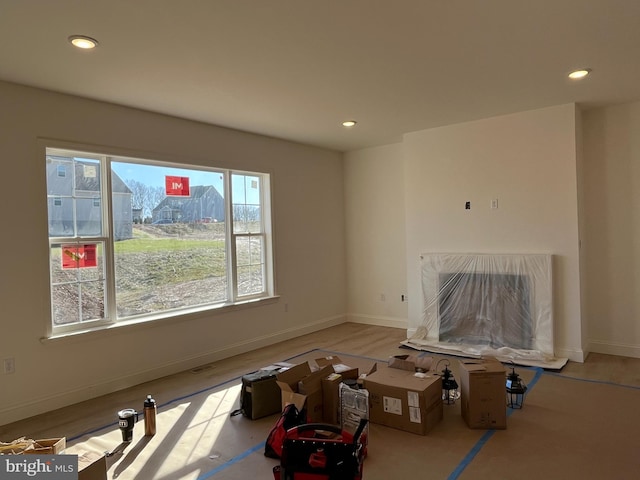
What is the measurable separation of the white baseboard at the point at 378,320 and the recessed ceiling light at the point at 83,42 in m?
4.83

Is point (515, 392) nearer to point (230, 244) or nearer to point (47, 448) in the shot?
point (47, 448)

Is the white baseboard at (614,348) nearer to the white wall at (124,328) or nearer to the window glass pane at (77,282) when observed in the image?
the white wall at (124,328)

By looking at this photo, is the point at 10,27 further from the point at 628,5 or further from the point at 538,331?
the point at 538,331

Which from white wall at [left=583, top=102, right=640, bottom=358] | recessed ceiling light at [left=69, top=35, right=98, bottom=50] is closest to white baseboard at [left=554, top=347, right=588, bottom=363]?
white wall at [left=583, top=102, right=640, bottom=358]

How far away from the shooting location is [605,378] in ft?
12.4

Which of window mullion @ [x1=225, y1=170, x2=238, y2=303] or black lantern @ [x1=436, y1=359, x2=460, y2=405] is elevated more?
window mullion @ [x1=225, y1=170, x2=238, y2=303]

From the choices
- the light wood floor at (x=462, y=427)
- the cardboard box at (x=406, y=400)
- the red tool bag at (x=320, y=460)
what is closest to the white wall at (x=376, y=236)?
the light wood floor at (x=462, y=427)

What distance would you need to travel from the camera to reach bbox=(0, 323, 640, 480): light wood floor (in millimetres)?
2459

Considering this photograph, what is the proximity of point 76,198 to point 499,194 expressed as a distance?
4265 millimetres

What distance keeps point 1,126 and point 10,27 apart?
43.4 inches

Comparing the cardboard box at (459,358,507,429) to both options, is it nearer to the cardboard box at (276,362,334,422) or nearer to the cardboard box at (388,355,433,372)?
the cardboard box at (388,355,433,372)

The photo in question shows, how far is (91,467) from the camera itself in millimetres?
2051

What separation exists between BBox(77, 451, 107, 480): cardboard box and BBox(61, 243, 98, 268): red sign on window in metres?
2.04

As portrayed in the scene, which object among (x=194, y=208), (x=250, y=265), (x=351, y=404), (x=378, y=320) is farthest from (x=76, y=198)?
(x=378, y=320)
